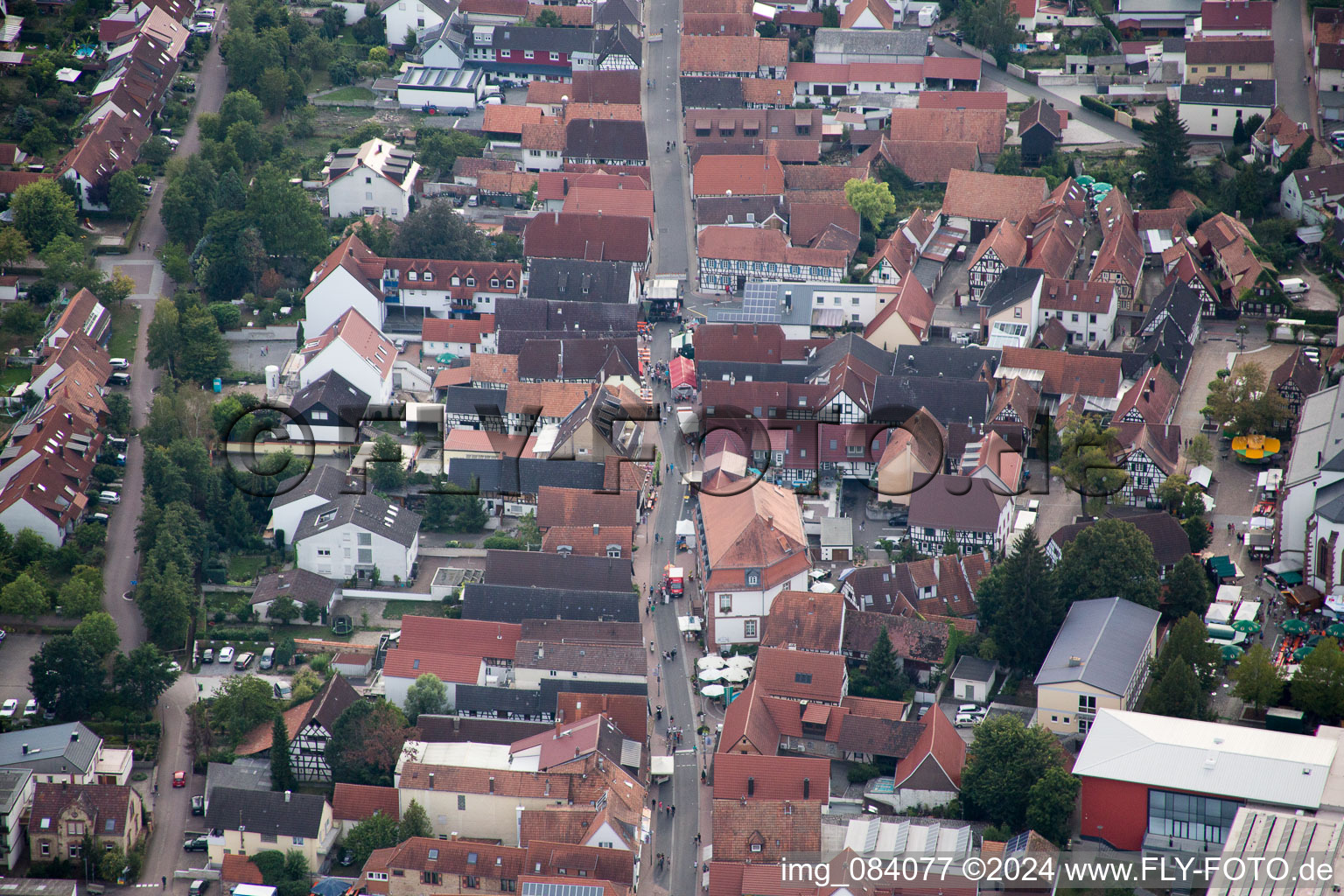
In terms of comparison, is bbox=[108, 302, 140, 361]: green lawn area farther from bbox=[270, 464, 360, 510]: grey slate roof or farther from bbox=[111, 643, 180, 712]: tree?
bbox=[111, 643, 180, 712]: tree

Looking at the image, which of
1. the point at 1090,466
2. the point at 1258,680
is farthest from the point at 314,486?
the point at 1258,680

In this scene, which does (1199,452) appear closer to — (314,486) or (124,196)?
(314,486)

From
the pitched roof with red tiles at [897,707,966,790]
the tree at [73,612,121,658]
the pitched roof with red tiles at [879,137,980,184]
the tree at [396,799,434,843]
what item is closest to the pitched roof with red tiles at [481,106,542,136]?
the pitched roof with red tiles at [879,137,980,184]

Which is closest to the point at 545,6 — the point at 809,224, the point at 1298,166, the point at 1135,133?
the point at 809,224

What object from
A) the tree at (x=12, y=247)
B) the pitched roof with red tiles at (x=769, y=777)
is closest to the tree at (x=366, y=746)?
the pitched roof with red tiles at (x=769, y=777)

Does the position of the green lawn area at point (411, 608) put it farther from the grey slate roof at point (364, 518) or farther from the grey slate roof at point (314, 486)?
the grey slate roof at point (314, 486)

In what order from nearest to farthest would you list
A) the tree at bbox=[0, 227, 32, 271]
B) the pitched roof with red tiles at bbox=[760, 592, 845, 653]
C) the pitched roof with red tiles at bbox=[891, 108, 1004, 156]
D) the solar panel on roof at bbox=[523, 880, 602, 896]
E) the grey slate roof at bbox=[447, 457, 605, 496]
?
the solar panel on roof at bbox=[523, 880, 602, 896] → the pitched roof with red tiles at bbox=[760, 592, 845, 653] → the grey slate roof at bbox=[447, 457, 605, 496] → the tree at bbox=[0, 227, 32, 271] → the pitched roof with red tiles at bbox=[891, 108, 1004, 156]

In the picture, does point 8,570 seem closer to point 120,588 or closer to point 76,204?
point 120,588
